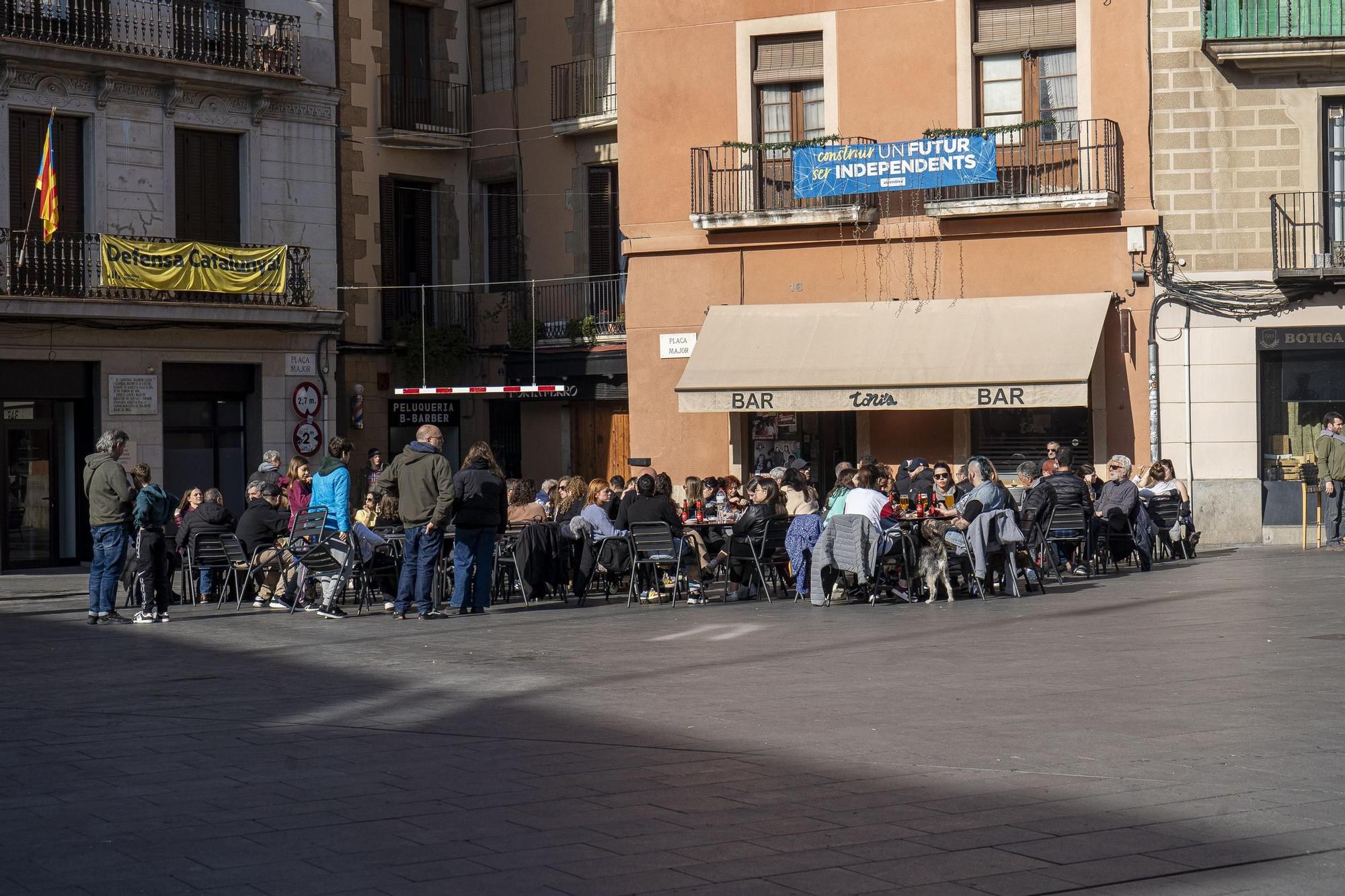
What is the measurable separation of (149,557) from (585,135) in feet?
53.5

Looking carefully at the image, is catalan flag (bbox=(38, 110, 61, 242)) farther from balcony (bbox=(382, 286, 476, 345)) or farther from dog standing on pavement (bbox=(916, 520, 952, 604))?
dog standing on pavement (bbox=(916, 520, 952, 604))

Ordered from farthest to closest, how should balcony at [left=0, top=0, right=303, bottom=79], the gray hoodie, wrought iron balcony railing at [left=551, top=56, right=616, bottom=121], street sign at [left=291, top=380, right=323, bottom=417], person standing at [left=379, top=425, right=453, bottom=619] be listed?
wrought iron balcony railing at [left=551, top=56, right=616, bottom=121] → street sign at [left=291, top=380, right=323, bottom=417] → balcony at [left=0, top=0, right=303, bottom=79] → person standing at [left=379, top=425, right=453, bottom=619] → the gray hoodie

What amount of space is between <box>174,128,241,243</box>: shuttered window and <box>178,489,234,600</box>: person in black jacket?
10.0 m

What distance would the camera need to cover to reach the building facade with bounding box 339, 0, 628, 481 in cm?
3064

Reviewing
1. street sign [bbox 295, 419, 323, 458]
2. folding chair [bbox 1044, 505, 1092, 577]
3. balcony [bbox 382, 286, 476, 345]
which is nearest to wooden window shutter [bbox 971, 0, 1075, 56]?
folding chair [bbox 1044, 505, 1092, 577]

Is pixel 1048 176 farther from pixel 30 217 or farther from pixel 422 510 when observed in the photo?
pixel 30 217

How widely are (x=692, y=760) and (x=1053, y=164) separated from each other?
55.2ft

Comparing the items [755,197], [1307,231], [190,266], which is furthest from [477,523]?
[1307,231]

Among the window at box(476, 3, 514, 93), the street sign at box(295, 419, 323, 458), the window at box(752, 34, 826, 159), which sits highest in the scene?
the window at box(476, 3, 514, 93)

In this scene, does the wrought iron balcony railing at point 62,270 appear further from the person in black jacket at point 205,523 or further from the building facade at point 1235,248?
the building facade at point 1235,248

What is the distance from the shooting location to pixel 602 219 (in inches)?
1228

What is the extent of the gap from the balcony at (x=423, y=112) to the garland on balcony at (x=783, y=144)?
8.27m

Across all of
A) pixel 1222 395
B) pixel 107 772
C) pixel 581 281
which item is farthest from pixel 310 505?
pixel 581 281

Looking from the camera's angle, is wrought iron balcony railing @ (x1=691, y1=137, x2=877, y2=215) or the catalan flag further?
wrought iron balcony railing @ (x1=691, y1=137, x2=877, y2=215)
